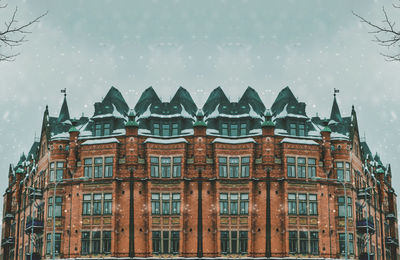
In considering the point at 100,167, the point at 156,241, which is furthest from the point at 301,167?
the point at 100,167

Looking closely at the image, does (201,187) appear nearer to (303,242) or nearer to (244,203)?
(244,203)

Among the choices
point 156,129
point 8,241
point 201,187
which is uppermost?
point 156,129

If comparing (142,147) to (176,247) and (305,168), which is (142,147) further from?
(305,168)

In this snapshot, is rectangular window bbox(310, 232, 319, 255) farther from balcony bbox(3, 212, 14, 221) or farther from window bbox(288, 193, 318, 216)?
balcony bbox(3, 212, 14, 221)

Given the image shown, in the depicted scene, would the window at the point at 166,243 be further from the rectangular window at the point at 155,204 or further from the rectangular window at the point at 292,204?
the rectangular window at the point at 292,204

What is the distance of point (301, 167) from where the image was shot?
66125 mm

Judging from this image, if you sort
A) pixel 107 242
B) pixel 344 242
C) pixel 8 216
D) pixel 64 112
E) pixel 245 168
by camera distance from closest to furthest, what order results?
1. pixel 107 242
2. pixel 344 242
3. pixel 245 168
4. pixel 64 112
5. pixel 8 216

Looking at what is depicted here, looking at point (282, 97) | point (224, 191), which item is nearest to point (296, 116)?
point (282, 97)

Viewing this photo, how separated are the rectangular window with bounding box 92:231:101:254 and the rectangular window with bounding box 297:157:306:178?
19086 millimetres

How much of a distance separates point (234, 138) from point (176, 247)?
455 inches

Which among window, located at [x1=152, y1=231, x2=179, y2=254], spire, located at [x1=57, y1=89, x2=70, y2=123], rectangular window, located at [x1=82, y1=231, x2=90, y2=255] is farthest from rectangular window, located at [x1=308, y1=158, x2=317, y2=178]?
spire, located at [x1=57, y1=89, x2=70, y2=123]

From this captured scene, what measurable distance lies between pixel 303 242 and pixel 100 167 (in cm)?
1978

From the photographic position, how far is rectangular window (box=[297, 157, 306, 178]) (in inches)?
2594

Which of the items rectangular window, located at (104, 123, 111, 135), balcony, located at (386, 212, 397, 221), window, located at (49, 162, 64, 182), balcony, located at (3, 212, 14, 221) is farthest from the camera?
balcony, located at (3, 212, 14, 221)
